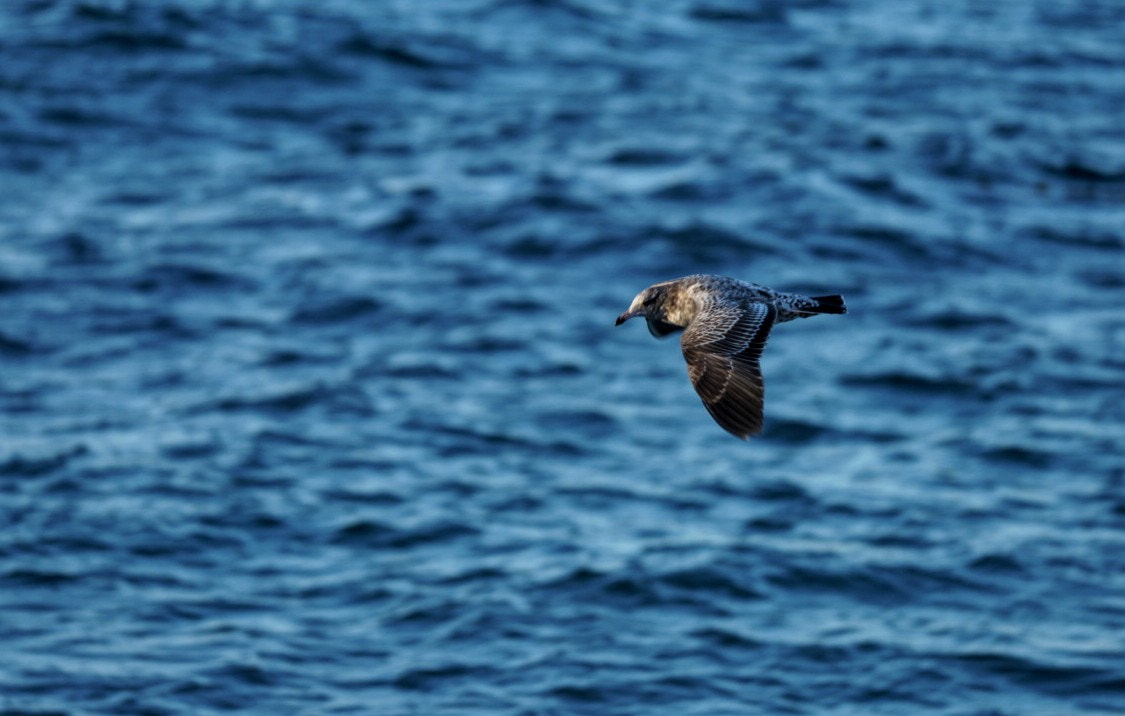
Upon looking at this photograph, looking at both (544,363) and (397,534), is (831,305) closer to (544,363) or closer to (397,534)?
(397,534)

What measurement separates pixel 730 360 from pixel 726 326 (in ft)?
1.06

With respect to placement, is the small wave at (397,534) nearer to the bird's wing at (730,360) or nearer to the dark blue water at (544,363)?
the dark blue water at (544,363)

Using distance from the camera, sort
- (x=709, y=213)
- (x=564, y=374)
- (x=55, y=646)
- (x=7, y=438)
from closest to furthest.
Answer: (x=55, y=646) → (x=7, y=438) → (x=564, y=374) → (x=709, y=213)

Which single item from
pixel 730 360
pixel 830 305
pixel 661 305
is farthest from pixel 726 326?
pixel 661 305

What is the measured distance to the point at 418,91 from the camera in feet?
63.2

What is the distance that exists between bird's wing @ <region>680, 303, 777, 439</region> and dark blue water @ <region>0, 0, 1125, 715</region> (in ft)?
14.9

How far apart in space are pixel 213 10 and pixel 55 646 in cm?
1074

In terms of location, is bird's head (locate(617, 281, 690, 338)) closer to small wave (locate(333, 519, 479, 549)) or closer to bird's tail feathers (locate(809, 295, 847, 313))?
bird's tail feathers (locate(809, 295, 847, 313))

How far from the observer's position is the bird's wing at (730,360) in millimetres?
6625

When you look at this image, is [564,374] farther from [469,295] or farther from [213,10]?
[213,10]

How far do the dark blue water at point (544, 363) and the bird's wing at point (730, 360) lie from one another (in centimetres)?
455

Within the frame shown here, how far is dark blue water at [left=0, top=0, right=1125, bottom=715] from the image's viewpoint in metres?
11.8

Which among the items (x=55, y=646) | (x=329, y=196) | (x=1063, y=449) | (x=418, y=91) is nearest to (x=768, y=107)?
(x=418, y=91)

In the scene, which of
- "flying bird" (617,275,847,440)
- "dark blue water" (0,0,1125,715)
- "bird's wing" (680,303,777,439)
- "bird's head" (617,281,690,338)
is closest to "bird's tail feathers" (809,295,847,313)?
"flying bird" (617,275,847,440)
